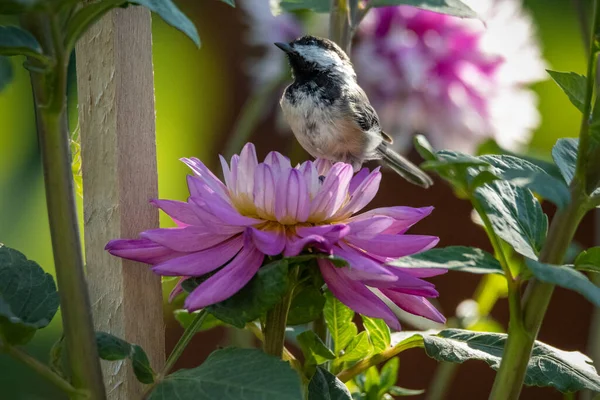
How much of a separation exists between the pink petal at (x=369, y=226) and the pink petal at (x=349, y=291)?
2 centimetres

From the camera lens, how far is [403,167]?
4.23ft

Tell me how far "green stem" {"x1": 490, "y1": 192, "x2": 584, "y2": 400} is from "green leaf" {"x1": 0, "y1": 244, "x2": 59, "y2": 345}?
0.25m

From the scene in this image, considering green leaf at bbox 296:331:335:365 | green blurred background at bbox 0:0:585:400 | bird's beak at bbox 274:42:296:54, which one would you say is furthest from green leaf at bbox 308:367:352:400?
bird's beak at bbox 274:42:296:54

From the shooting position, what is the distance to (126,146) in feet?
1.74

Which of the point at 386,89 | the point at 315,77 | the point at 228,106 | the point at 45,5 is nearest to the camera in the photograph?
the point at 45,5

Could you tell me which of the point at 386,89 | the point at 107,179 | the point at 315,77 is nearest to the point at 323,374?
the point at 107,179

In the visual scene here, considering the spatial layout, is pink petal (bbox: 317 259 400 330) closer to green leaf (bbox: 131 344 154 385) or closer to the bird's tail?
green leaf (bbox: 131 344 154 385)

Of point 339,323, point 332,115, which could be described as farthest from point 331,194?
point 332,115

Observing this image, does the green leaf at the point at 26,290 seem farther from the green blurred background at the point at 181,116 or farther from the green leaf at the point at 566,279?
the green blurred background at the point at 181,116

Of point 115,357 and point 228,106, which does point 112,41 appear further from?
point 228,106

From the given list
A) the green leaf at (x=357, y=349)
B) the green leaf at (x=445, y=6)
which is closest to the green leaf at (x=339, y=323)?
the green leaf at (x=357, y=349)

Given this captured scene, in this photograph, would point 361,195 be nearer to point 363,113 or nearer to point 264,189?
point 264,189

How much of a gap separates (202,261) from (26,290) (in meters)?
0.10

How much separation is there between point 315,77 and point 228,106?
0.73 feet
